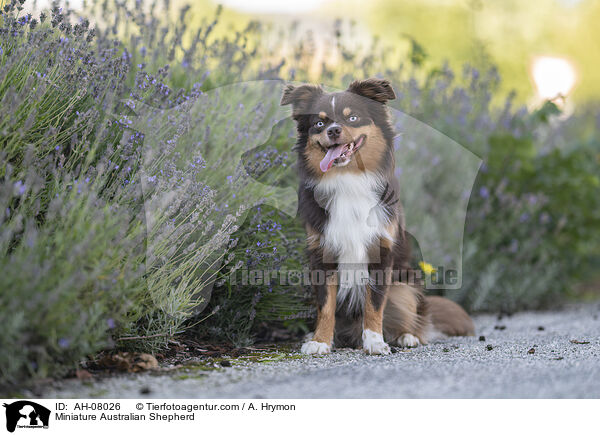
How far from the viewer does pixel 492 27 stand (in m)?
13.0

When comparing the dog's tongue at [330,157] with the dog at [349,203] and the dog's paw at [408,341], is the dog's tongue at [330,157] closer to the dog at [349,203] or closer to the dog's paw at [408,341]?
the dog at [349,203]

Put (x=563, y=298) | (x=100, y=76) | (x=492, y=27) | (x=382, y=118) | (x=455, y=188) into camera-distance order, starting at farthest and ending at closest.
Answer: (x=492, y=27) < (x=563, y=298) < (x=455, y=188) < (x=382, y=118) < (x=100, y=76)

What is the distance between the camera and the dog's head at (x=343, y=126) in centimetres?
373

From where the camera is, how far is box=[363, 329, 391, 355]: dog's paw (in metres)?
3.63

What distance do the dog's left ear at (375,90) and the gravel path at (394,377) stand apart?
5.52 ft

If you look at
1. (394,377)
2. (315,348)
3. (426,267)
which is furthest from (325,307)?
(426,267)

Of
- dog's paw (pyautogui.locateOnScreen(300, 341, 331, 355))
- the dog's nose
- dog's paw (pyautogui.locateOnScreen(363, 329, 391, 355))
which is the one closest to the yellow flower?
dog's paw (pyautogui.locateOnScreen(363, 329, 391, 355))

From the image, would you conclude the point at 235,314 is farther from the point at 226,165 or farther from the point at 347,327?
the point at 226,165

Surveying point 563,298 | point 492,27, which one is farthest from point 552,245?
point 492,27

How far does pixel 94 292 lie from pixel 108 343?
0.27 metres

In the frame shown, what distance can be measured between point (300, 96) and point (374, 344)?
1715 millimetres

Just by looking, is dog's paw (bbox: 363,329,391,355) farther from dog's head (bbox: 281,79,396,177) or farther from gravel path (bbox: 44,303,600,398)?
dog's head (bbox: 281,79,396,177)

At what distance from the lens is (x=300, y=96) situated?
13.0ft
